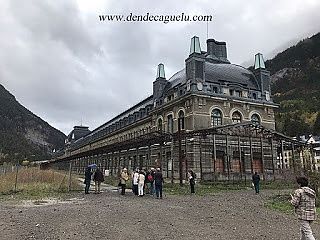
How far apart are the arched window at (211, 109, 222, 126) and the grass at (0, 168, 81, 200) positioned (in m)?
15.9

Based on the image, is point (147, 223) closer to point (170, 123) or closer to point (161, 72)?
point (170, 123)

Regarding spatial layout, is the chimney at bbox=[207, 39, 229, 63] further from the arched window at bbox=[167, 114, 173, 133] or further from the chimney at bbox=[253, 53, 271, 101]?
the arched window at bbox=[167, 114, 173, 133]

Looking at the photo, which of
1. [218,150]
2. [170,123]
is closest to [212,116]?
[218,150]

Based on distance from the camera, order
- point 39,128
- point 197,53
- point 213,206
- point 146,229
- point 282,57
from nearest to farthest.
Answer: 1. point 146,229
2. point 213,206
3. point 197,53
4. point 282,57
5. point 39,128

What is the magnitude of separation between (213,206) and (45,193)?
989 cm

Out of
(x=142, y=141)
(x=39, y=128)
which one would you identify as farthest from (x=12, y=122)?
(x=142, y=141)

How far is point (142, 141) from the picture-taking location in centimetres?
2550

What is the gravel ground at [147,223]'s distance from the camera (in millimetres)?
7812

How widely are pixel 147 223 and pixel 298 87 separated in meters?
136

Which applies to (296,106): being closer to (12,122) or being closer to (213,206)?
(213,206)

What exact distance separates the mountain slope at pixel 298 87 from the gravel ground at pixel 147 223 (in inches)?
3213

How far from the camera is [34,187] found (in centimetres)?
1941

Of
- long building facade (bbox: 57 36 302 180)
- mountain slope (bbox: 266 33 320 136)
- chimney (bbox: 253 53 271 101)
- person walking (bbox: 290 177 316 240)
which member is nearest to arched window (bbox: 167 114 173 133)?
long building facade (bbox: 57 36 302 180)

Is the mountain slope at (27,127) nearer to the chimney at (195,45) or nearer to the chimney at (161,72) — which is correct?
the chimney at (161,72)
